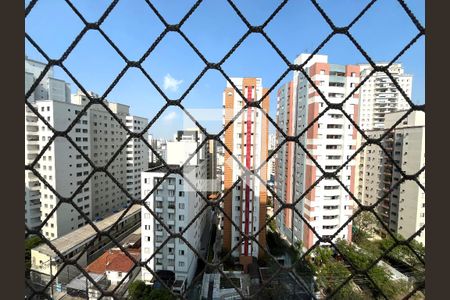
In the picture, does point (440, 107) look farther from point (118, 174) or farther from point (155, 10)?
point (118, 174)

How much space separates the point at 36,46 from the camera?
1.71 ft

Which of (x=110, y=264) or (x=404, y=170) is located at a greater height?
(x=404, y=170)

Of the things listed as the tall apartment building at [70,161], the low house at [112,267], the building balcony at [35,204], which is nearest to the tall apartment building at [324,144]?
the low house at [112,267]

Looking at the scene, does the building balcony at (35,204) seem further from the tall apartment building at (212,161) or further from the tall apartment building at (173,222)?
the tall apartment building at (212,161)

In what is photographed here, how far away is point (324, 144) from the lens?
15.8ft

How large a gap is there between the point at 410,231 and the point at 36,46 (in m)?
8.20

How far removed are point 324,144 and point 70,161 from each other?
627 cm

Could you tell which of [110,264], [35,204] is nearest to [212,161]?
[110,264]

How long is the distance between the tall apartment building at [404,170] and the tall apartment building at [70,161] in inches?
288

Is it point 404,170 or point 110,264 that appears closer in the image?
point 110,264

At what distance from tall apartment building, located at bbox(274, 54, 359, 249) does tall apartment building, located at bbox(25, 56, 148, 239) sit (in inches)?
166

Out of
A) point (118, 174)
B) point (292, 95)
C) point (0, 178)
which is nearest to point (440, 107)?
point (0, 178)

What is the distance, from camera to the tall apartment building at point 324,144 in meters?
4.71

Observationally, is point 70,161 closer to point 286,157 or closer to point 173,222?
point 173,222
